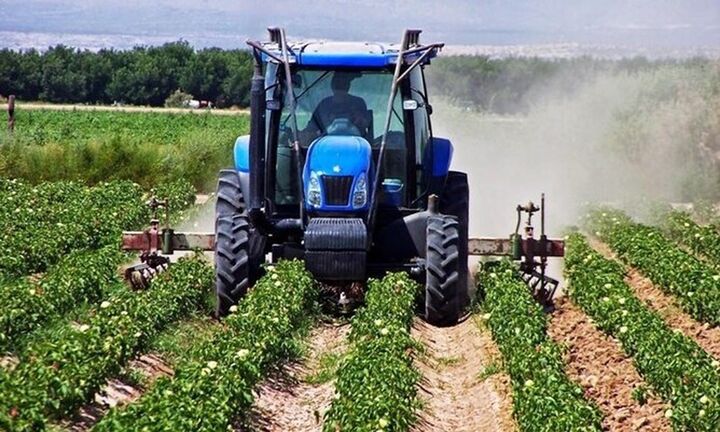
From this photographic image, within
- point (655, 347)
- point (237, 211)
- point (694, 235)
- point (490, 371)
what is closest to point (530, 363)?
point (490, 371)

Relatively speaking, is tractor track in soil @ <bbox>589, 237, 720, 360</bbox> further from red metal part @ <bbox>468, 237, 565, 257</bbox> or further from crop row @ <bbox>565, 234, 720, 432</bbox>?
red metal part @ <bbox>468, 237, 565, 257</bbox>

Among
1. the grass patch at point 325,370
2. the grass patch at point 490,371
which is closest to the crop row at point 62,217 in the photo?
the grass patch at point 325,370

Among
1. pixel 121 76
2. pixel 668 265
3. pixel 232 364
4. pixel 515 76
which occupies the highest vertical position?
pixel 232 364

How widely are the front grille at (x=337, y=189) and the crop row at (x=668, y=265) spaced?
142 inches

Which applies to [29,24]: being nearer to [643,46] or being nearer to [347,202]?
[643,46]

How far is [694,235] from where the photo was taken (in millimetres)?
17969

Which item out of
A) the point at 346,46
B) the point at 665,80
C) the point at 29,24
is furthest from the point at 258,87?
the point at 29,24

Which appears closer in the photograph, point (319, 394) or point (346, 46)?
point (319, 394)

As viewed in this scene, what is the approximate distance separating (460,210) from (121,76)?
186 feet

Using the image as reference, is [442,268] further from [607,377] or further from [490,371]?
[607,377]

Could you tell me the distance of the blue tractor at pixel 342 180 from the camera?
12195 mm

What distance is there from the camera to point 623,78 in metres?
29.8

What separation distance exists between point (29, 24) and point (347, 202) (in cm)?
6857

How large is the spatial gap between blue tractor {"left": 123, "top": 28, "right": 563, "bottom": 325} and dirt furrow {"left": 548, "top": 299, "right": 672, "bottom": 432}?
1.15 meters
